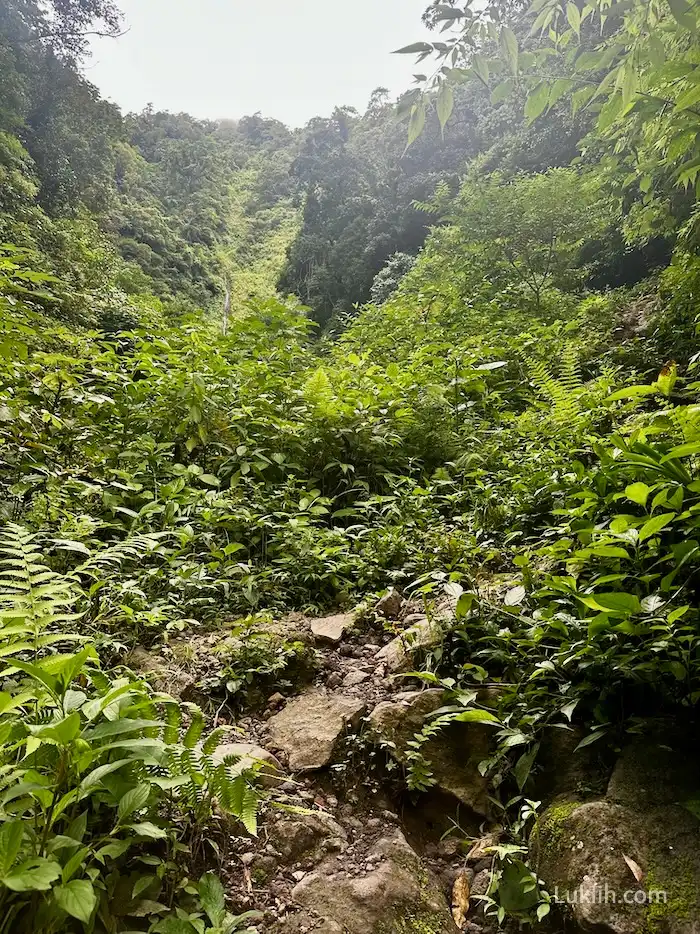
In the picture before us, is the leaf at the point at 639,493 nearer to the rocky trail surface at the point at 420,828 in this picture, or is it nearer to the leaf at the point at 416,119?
the rocky trail surface at the point at 420,828

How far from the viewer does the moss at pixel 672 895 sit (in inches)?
Result: 48.8

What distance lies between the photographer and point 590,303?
7.33 metres

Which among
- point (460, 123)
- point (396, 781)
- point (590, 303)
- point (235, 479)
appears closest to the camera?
point (396, 781)

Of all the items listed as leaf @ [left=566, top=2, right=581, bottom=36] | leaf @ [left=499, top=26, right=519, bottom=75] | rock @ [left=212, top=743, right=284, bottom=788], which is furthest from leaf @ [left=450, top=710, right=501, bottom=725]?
leaf @ [left=566, top=2, right=581, bottom=36]

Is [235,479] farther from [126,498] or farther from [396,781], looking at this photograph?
[396,781]

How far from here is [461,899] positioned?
154 cm

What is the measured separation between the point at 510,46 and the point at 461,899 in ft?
8.34

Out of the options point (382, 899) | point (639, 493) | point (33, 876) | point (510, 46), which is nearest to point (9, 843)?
point (33, 876)

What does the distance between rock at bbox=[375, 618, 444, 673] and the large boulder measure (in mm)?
780

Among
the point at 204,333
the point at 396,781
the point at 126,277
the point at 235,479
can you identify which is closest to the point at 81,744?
the point at 396,781

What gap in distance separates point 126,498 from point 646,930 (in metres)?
3.25

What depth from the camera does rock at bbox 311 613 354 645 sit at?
105 inches

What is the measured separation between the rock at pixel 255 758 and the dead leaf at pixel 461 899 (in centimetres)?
63

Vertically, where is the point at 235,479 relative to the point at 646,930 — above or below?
above
